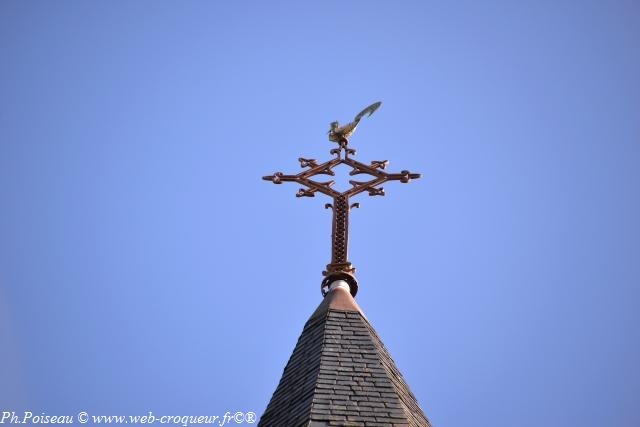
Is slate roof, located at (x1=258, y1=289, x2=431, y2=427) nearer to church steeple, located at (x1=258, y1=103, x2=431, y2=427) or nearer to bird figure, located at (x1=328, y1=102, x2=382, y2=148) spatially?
church steeple, located at (x1=258, y1=103, x2=431, y2=427)

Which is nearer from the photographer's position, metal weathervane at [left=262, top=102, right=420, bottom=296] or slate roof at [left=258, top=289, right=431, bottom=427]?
slate roof at [left=258, top=289, right=431, bottom=427]

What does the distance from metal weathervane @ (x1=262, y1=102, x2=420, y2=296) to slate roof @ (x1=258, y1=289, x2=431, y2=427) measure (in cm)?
29

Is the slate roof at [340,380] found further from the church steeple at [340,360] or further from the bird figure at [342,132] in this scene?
the bird figure at [342,132]

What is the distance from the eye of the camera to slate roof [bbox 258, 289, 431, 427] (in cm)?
1299

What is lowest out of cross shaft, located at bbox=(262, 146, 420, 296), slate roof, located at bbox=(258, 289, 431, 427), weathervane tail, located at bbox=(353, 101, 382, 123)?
slate roof, located at bbox=(258, 289, 431, 427)

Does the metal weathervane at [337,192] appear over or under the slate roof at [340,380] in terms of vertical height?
over

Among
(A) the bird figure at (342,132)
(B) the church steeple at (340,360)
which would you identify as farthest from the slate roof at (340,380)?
(A) the bird figure at (342,132)

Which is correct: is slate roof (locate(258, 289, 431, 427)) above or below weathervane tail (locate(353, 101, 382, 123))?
below

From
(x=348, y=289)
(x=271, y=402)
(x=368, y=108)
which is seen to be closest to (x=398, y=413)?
(x=271, y=402)

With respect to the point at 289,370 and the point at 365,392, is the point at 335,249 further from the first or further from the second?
the point at 365,392

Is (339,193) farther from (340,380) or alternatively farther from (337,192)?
(340,380)

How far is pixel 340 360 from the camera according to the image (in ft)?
46.8

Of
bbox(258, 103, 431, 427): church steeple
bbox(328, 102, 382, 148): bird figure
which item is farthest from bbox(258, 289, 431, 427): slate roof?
bbox(328, 102, 382, 148): bird figure

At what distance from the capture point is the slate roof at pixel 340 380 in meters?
13.0
